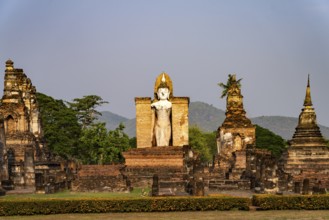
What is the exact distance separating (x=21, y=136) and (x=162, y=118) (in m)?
12.8

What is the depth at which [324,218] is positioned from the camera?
2053 centimetres

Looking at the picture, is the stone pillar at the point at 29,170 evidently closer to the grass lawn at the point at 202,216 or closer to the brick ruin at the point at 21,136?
the brick ruin at the point at 21,136

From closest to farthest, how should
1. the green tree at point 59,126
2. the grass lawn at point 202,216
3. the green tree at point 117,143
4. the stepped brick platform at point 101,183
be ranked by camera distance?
1. the grass lawn at point 202,216
2. the stepped brick platform at point 101,183
3. the green tree at point 117,143
4. the green tree at point 59,126

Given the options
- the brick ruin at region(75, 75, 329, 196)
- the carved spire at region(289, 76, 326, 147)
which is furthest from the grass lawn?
the carved spire at region(289, 76, 326, 147)

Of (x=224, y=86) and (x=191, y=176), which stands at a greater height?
(x=224, y=86)

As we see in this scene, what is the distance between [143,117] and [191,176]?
974 cm

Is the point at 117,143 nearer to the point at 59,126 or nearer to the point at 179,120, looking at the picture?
the point at 59,126

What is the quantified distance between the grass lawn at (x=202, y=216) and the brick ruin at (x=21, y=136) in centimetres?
1453

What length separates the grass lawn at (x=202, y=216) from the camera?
68.1ft

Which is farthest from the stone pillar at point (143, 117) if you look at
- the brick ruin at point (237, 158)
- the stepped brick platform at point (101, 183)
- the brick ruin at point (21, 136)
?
the stepped brick platform at point (101, 183)

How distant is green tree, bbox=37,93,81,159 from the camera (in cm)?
7056

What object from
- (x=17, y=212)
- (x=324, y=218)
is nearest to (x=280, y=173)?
(x=324, y=218)

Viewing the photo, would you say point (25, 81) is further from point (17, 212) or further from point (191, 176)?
point (17, 212)

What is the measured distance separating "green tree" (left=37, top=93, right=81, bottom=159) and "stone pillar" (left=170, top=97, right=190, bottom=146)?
3024 centimetres
